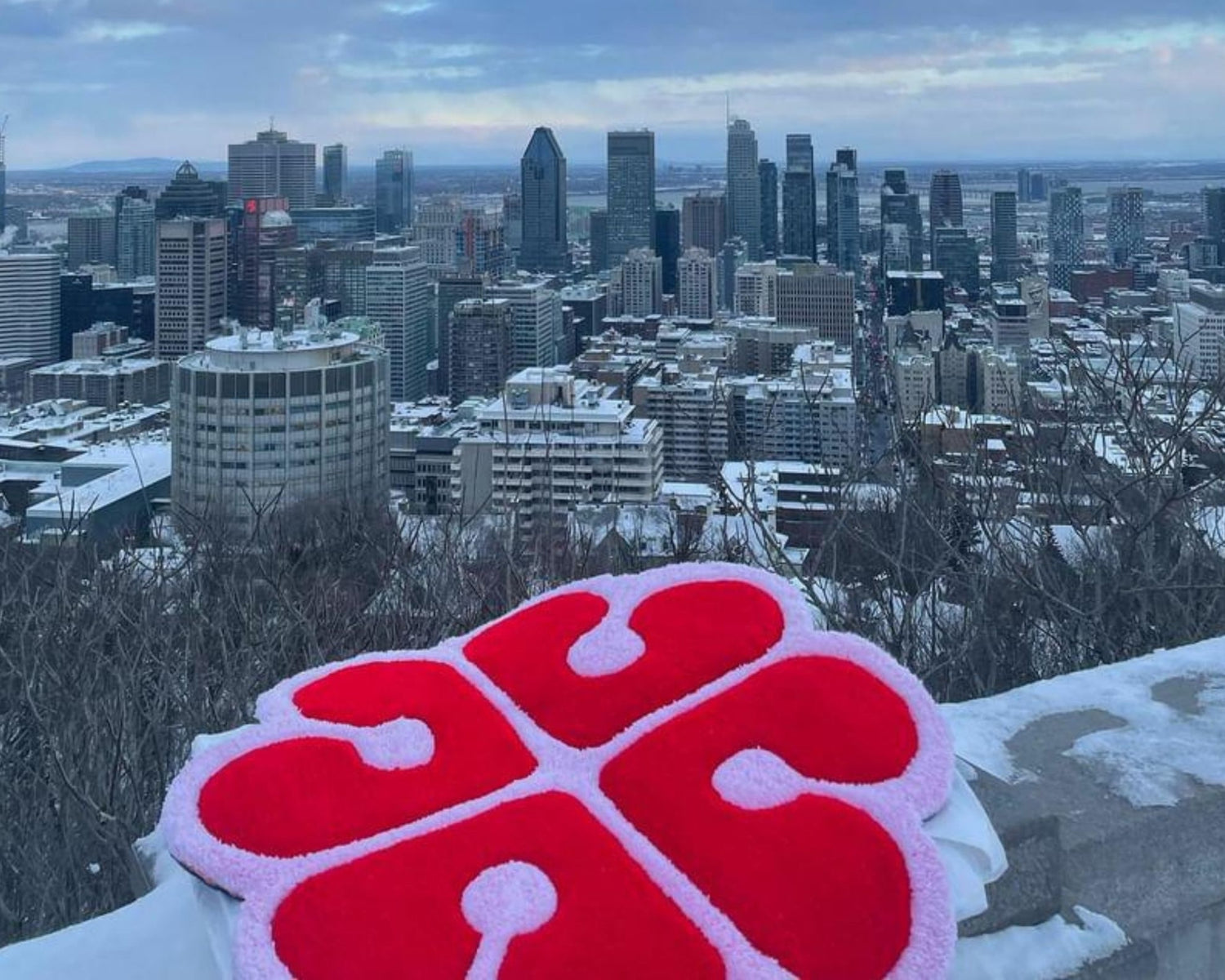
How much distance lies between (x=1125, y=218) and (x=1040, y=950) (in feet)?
121

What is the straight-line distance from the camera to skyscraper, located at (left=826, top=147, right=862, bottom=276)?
4538 centimetres

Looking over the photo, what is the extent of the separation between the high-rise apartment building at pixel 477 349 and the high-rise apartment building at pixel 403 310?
342 centimetres

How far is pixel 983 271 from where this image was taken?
120 feet

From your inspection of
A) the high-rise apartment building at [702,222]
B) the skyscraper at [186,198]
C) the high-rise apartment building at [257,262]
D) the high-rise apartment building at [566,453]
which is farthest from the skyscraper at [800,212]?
the high-rise apartment building at [566,453]

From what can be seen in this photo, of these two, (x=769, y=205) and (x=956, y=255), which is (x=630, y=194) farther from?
(x=956, y=255)

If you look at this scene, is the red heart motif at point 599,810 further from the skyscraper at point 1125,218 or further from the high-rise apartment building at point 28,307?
the skyscraper at point 1125,218

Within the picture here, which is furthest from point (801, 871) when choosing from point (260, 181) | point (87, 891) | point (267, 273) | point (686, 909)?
point (260, 181)

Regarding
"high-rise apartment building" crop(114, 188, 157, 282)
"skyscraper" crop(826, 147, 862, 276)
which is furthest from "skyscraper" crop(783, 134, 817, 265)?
"high-rise apartment building" crop(114, 188, 157, 282)

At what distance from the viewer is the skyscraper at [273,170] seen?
184 feet

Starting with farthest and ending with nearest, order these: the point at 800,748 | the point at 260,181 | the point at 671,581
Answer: the point at 260,181 → the point at 671,581 → the point at 800,748

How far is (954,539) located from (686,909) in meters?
2.75

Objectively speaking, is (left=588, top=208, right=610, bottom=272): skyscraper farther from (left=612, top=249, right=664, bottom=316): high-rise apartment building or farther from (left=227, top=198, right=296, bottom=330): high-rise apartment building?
(left=227, top=198, right=296, bottom=330): high-rise apartment building

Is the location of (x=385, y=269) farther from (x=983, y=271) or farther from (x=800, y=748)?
(x=800, y=748)

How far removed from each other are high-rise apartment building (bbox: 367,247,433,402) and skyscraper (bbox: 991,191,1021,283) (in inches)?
670
